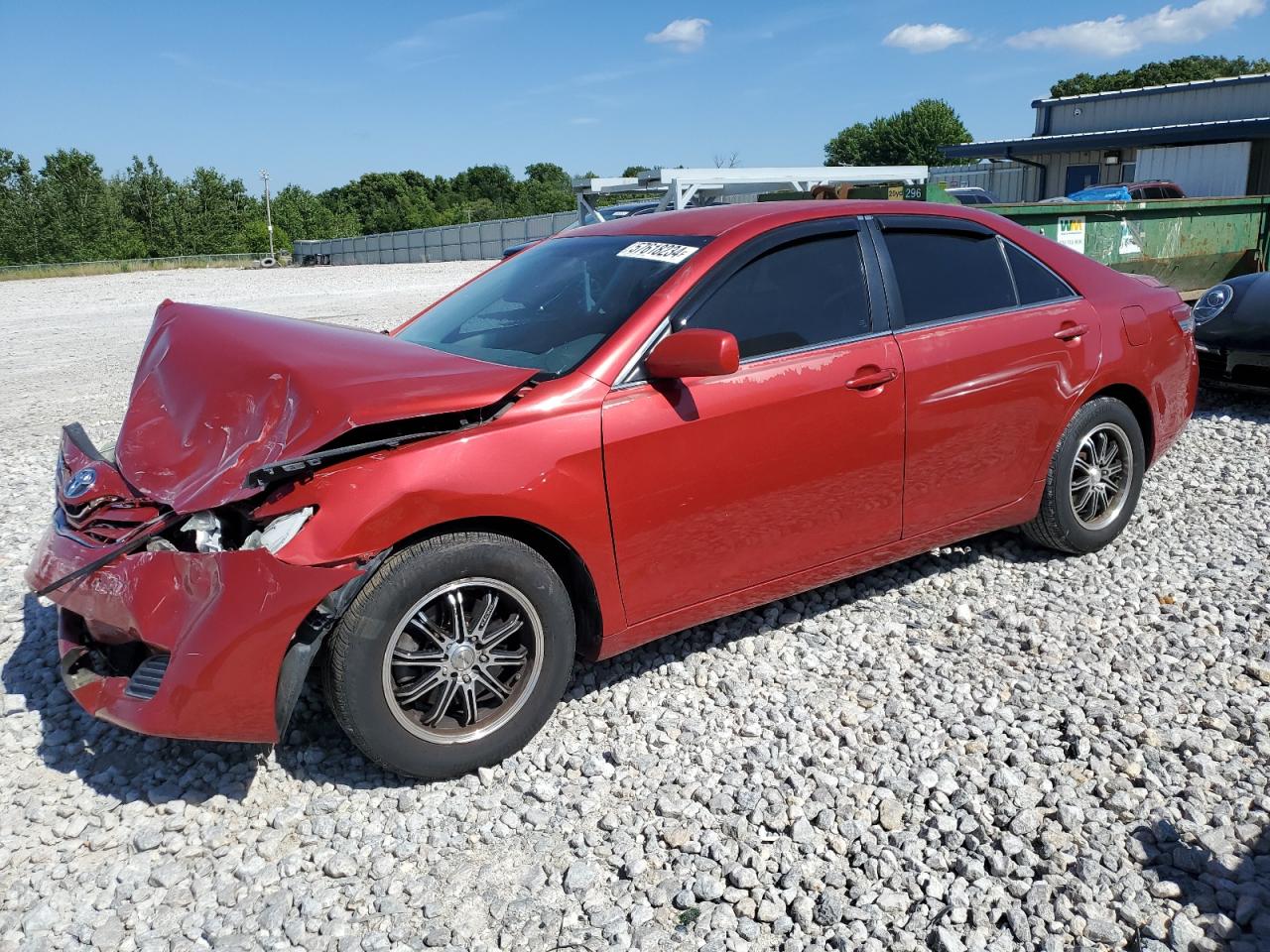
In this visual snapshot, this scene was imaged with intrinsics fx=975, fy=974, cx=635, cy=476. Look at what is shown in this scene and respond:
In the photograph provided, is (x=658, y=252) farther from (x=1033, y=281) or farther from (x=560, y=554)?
(x=1033, y=281)

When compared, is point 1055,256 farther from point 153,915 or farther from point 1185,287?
point 1185,287

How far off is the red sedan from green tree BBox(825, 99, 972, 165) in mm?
103106

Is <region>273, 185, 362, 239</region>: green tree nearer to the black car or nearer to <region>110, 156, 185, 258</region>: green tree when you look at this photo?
<region>110, 156, 185, 258</region>: green tree

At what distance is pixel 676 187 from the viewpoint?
44.4 ft

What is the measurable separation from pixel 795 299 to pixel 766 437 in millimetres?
595

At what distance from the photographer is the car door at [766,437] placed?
3.27 meters

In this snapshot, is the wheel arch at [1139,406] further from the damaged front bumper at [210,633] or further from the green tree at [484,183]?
the green tree at [484,183]

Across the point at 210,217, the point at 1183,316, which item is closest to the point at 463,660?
the point at 1183,316

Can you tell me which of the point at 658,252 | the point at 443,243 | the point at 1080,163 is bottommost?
the point at 443,243

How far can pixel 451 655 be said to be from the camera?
301cm

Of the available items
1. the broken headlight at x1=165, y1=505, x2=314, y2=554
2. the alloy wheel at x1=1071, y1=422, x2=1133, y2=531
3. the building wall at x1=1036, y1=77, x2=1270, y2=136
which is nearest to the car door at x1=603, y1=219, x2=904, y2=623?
the broken headlight at x1=165, y1=505, x2=314, y2=554

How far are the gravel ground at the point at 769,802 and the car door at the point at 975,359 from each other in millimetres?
584

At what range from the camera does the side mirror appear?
3137 mm

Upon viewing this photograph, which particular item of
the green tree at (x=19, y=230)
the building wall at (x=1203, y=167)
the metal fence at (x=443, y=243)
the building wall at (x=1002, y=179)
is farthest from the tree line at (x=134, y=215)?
the building wall at (x=1203, y=167)
